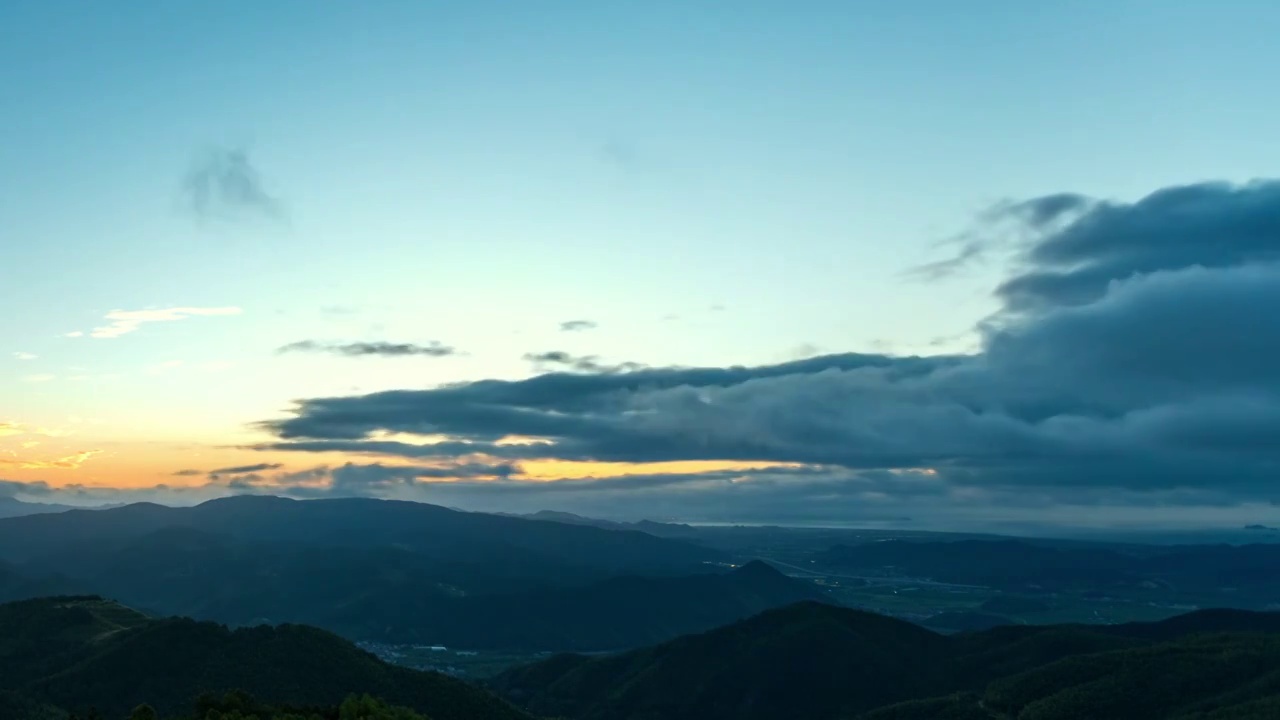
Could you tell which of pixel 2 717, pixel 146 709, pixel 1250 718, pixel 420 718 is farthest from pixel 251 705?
pixel 1250 718

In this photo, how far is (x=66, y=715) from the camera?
648ft

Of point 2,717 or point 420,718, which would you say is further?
point 2,717

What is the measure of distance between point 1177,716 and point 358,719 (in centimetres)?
16975

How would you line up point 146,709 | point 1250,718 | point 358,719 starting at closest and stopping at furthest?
point 358,719, point 146,709, point 1250,718

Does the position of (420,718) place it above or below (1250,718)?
above

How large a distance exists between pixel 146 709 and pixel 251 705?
18.7 m

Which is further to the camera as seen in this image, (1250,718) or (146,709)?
(1250,718)

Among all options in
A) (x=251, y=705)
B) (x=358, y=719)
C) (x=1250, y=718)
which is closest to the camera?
(x=358, y=719)

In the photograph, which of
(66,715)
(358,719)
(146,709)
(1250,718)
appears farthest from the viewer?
(66,715)

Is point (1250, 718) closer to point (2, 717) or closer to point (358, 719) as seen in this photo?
point (358, 719)

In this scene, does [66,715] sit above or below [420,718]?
below

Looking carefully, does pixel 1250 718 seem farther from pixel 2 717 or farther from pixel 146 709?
pixel 2 717

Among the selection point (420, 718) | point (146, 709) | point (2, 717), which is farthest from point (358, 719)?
point (2, 717)

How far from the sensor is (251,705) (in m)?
124
